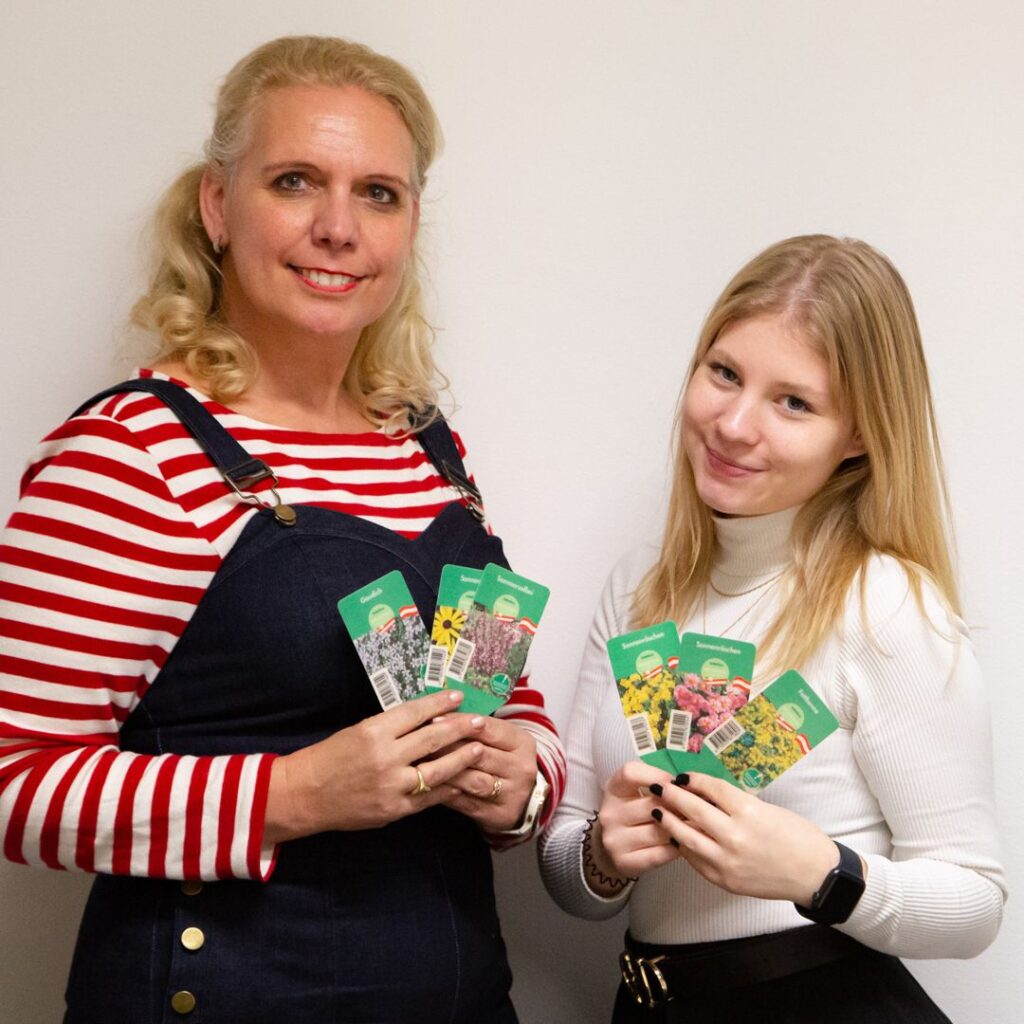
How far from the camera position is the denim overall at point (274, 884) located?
1.67m

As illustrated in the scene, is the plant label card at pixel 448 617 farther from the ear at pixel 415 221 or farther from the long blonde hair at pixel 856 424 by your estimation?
the ear at pixel 415 221

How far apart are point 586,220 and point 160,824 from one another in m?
1.46

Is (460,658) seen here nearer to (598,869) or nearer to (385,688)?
(385,688)

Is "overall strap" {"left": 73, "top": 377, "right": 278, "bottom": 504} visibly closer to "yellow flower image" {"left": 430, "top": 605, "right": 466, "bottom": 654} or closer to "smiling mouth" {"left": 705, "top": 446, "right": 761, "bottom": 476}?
"yellow flower image" {"left": 430, "top": 605, "right": 466, "bottom": 654}

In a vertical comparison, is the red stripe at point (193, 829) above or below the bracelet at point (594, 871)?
above

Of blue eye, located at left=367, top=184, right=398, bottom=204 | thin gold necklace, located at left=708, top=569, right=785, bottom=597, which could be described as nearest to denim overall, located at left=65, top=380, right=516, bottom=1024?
blue eye, located at left=367, top=184, right=398, bottom=204

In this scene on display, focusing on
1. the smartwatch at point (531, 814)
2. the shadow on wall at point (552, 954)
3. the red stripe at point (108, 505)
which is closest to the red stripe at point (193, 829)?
the red stripe at point (108, 505)

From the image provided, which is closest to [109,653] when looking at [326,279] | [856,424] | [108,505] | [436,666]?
[108,505]

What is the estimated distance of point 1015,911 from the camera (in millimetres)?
2305

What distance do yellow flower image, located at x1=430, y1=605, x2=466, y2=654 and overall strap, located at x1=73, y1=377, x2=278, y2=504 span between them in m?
0.31

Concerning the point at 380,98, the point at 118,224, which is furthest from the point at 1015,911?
the point at 118,224

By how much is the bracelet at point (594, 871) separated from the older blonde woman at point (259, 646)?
0.10 meters

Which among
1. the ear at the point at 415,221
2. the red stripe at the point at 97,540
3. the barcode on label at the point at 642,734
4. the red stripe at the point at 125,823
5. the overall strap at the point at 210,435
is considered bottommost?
the red stripe at the point at 125,823

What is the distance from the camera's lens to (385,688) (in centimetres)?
170
